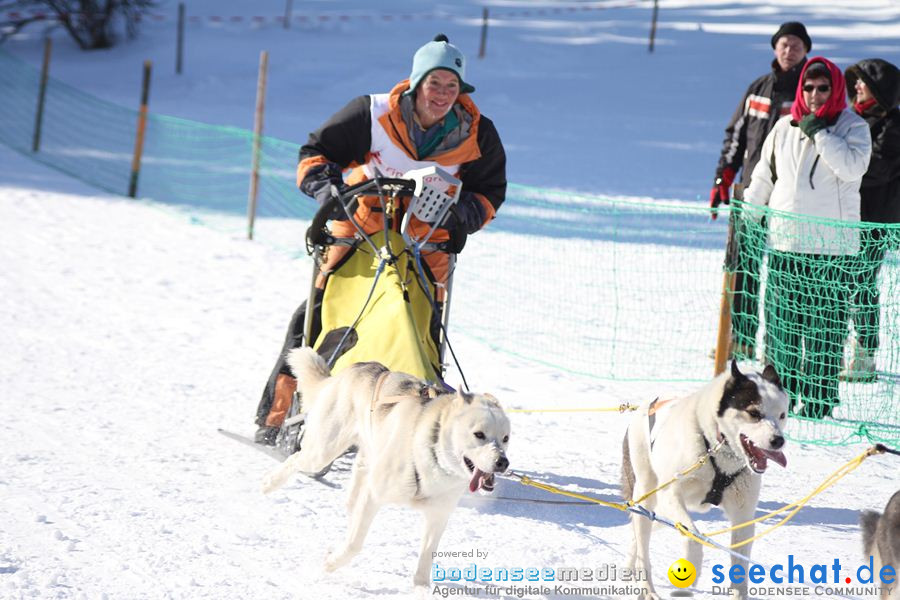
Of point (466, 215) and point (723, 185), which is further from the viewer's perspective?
point (723, 185)

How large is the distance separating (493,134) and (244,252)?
17.9 ft

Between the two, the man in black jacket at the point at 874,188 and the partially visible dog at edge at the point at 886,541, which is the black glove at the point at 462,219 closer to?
the partially visible dog at edge at the point at 886,541

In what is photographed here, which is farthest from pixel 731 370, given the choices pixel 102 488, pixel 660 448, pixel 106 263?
pixel 106 263

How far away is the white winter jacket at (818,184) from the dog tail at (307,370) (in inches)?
113

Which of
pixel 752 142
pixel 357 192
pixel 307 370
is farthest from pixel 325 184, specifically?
pixel 752 142

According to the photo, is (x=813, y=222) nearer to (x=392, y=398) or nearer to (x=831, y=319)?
(x=831, y=319)

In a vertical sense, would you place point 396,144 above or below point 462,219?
above

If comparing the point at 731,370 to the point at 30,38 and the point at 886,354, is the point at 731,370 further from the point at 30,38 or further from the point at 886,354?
the point at 30,38

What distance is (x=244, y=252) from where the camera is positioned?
31.8 ft

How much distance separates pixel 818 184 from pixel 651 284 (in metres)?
2.97

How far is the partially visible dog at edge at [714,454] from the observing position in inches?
127

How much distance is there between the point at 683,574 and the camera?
340 centimetres

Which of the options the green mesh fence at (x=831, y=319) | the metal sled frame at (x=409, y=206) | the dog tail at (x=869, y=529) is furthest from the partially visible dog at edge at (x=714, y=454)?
the green mesh fence at (x=831, y=319)

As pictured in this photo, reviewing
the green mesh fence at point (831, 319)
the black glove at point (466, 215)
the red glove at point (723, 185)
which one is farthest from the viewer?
the red glove at point (723, 185)
